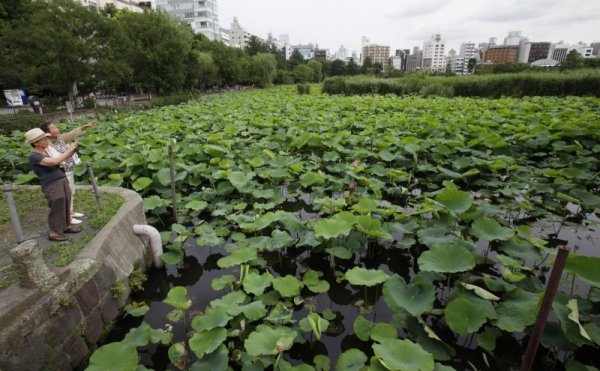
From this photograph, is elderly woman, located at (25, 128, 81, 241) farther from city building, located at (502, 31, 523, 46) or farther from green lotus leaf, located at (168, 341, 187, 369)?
city building, located at (502, 31, 523, 46)

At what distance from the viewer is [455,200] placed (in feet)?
10.8

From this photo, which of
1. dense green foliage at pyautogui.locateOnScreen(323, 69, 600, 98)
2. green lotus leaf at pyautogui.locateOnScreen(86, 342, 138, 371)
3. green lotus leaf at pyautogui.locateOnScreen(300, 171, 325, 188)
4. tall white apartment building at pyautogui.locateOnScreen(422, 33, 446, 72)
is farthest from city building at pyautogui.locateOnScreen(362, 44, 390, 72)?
green lotus leaf at pyautogui.locateOnScreen(86, 342, 138, 371)

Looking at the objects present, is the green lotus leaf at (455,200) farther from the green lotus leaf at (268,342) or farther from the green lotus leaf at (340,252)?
the green lotus leaf at (268,342)

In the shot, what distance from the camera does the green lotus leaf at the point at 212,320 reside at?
2.19 m

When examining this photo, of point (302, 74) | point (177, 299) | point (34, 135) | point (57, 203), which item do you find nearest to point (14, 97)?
point (34, 135)

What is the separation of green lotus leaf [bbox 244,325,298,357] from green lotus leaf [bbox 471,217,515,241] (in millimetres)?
1928

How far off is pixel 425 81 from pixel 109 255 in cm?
2122

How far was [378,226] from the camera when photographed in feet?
10.3

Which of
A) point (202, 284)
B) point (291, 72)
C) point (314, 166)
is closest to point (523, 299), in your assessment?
point (202, 284)

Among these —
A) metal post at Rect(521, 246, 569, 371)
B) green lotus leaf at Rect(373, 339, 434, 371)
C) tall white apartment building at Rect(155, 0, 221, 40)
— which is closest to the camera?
metal post at Rect(521, 246, 569, 371)

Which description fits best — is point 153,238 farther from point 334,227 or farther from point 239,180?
point 334,227

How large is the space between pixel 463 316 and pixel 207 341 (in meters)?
1.71

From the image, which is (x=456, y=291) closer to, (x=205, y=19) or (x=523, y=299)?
(x=523, y=299)

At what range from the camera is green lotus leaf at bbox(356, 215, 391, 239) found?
3131 mm
